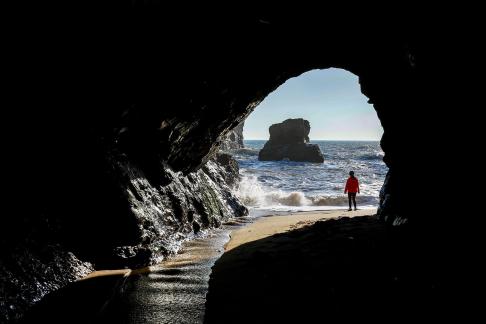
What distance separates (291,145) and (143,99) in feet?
176

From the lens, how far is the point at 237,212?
13.6 metres

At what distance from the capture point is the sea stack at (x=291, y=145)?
55250 millimetres

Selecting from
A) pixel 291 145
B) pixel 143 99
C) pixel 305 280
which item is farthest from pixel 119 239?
pixel 291 145

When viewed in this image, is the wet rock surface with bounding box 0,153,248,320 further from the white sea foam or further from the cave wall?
the white sea foam

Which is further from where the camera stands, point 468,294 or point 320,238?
point 320,238

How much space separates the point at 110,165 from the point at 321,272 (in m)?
4.27

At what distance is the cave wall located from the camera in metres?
4.95

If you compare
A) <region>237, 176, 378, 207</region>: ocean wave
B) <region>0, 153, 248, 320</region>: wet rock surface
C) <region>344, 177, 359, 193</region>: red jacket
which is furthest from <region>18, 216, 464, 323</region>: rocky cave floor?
<region>237, 176, 378, 207</region>: ocean wave

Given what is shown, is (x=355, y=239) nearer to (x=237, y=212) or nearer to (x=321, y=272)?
(x=321, y=272)

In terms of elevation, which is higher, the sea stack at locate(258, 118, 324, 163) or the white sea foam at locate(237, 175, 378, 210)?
the sea stack at locate(258, 118, 324, 163)

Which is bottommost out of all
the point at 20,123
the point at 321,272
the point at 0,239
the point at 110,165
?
the point at 321,272

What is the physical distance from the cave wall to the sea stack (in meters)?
47.3

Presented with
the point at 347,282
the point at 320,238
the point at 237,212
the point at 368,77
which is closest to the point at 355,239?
the point at 320,238

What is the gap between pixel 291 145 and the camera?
2328 inches
